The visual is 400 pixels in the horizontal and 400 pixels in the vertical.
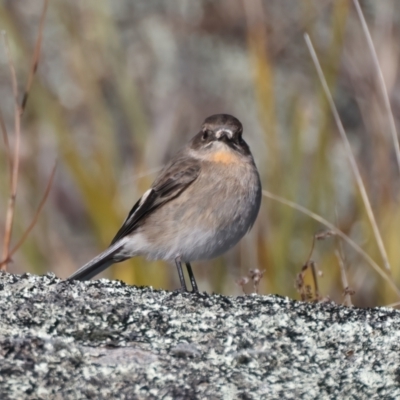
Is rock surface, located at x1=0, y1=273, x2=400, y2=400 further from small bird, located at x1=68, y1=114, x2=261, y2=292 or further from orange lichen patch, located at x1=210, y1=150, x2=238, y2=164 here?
orange lichen patch, located at x1=210, y1=150, x2=238, y2=164

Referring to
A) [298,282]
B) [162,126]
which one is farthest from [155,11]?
[298,282]

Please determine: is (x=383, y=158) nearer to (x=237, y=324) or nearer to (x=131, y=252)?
(x=131, y=252)

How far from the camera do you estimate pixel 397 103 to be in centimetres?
754

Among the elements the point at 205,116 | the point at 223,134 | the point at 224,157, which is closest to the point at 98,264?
the point at 224,157

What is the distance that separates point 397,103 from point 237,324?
493 centimetres

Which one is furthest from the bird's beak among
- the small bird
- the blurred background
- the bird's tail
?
the bird's tail

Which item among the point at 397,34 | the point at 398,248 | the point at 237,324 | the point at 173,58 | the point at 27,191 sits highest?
the point at 173,58

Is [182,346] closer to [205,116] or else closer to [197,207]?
[197,207]

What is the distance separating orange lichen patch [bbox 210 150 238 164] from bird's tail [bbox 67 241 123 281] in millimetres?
743

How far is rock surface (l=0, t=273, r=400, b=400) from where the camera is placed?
2.54m

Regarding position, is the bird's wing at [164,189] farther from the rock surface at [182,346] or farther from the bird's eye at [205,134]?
the rock surface at [182,346]

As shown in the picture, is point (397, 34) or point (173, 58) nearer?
point (397, 34)

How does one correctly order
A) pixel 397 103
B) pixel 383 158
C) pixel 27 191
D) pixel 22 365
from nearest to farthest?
pixel 22 365 < pixel 383 158 < pixel 27 191 < pixel 397 103

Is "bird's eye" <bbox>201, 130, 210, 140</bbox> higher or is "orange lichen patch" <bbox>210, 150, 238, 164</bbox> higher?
"bird's eye" <bbox>201, 130, 210, 140</bbox>
